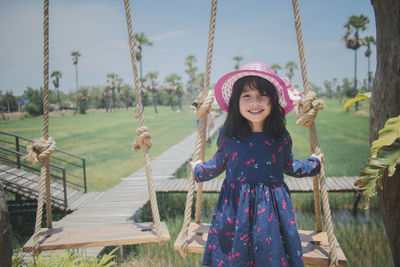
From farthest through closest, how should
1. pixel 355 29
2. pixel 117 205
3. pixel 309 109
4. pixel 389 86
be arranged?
pixel 355 29 → pixel 117 205 → pixel 389 86 → pixel 309 109

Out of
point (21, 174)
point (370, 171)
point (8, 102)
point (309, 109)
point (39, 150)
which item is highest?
point (8, 102)

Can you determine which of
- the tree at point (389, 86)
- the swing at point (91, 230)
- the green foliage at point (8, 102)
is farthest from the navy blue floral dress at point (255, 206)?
the green foliage at point (8, 102)

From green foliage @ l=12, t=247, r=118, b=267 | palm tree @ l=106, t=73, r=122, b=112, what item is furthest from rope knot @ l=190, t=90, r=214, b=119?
palm tree @ l=106, t=73, r=122, b=112

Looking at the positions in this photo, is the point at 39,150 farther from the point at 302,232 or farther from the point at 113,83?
the point at 113,83

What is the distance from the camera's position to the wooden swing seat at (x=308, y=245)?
4.86 ft

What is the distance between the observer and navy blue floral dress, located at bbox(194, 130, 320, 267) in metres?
1.39

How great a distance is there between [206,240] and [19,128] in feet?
9.29

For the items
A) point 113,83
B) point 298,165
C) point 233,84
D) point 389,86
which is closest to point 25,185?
point 113,83

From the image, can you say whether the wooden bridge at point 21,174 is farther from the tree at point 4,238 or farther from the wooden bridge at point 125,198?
the tree at point 4,238

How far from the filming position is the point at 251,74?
1.51 metres

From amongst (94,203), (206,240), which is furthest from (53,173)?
(206,240)

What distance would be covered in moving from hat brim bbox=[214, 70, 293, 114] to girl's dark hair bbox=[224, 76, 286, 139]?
3 cm

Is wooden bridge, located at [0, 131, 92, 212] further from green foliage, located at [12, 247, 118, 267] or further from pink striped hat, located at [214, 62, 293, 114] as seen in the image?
pink striped hat, located at [214, 62, 293, 114]

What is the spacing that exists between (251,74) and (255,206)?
0.73 m
